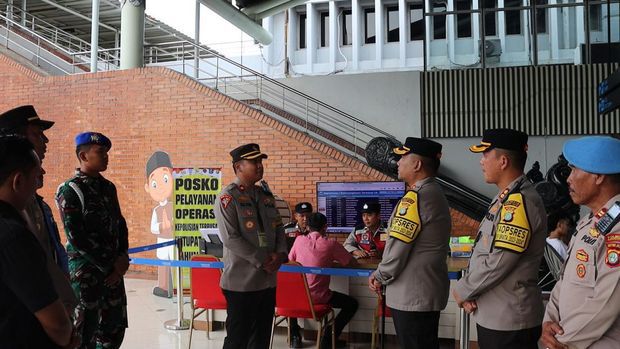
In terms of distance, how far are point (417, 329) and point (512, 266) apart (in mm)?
789

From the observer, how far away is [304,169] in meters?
9.25

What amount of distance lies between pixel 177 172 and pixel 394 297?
5.65 metres

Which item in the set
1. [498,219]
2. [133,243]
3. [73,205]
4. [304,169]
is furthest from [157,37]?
[498,219]

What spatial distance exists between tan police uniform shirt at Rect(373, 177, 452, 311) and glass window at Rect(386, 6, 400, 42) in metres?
15.3

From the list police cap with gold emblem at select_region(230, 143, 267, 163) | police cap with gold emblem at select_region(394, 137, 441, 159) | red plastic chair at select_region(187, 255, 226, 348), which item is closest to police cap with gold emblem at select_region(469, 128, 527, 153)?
police cap with gold emblem at select_region(394, 137, 441, 159)

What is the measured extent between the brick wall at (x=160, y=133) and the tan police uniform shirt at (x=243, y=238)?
214 inches

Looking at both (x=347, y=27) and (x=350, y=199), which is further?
(x=347, y=27)

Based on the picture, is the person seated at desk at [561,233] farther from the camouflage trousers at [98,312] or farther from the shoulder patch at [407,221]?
the camouflage trousers at [98,312]

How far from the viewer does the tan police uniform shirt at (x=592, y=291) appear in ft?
6.08

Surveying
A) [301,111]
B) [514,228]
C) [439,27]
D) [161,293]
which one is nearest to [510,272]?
[514,228]

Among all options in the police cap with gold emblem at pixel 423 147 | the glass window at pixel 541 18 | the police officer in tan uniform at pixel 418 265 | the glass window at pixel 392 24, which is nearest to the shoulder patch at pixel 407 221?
the police officer in tan uniform at pixel 418 265

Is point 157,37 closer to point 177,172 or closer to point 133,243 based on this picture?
point 133,243

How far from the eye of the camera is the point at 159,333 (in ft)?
18.9

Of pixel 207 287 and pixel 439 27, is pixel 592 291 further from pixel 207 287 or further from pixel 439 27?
pixel 439 27
